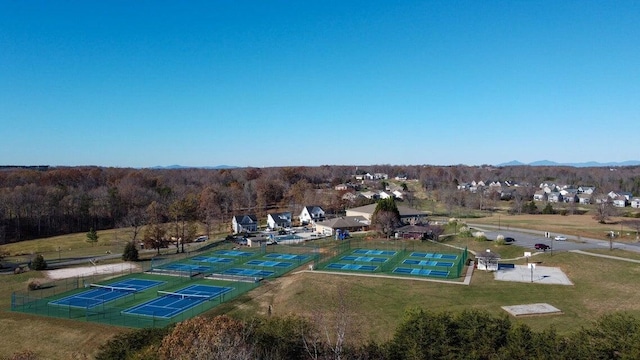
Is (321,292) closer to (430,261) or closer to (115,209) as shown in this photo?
(430,261)

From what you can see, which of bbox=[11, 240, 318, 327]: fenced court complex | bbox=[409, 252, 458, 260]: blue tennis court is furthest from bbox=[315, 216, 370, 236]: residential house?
bbox=[409, 252, 458, 260]: blue tennis court

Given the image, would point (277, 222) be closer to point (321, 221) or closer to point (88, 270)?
point (321, 221)

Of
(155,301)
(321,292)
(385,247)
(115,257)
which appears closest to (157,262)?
(115,257)

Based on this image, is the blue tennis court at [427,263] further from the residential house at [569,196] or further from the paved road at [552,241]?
the residential house at [569,196]

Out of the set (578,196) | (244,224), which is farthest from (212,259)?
(578,196)

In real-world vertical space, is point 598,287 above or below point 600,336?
below

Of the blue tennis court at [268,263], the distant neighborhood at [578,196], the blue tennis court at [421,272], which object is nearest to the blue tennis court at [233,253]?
the blue tennis court at [268,263]

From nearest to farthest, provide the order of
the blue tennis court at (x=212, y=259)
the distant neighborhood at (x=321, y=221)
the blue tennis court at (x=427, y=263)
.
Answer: the blue tennis court at (x=427, y=263) < the blue tennis court at (x=212, y=259) < the distant neighborhood at (x=321, y=221)
